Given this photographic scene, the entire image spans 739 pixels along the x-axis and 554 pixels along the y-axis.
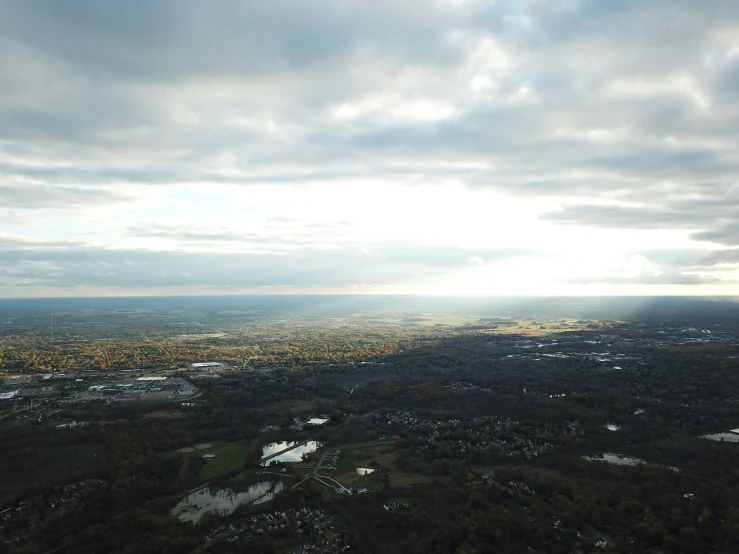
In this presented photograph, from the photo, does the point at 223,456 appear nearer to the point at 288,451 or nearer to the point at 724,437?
the point at 288,451

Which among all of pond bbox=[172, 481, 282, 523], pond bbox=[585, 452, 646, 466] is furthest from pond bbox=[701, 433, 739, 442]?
pond bbox=[172, 481, 282, 523]

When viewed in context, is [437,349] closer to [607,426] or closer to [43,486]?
[607,426]

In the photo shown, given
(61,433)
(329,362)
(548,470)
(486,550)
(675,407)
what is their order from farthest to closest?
(329,362) → (675,407) → (61,433) → (548,470) → (486,550)

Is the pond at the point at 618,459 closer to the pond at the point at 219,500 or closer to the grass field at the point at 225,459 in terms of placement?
the pond at the point at 219,500

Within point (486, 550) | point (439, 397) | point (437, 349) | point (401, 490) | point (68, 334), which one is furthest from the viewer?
point (68, 334)

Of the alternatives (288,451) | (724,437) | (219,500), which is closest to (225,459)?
(288,451)

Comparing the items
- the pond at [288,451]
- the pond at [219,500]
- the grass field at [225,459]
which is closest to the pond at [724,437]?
the pond at [288,451]

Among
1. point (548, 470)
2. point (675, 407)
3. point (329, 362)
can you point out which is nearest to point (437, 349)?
point (329, 362)
